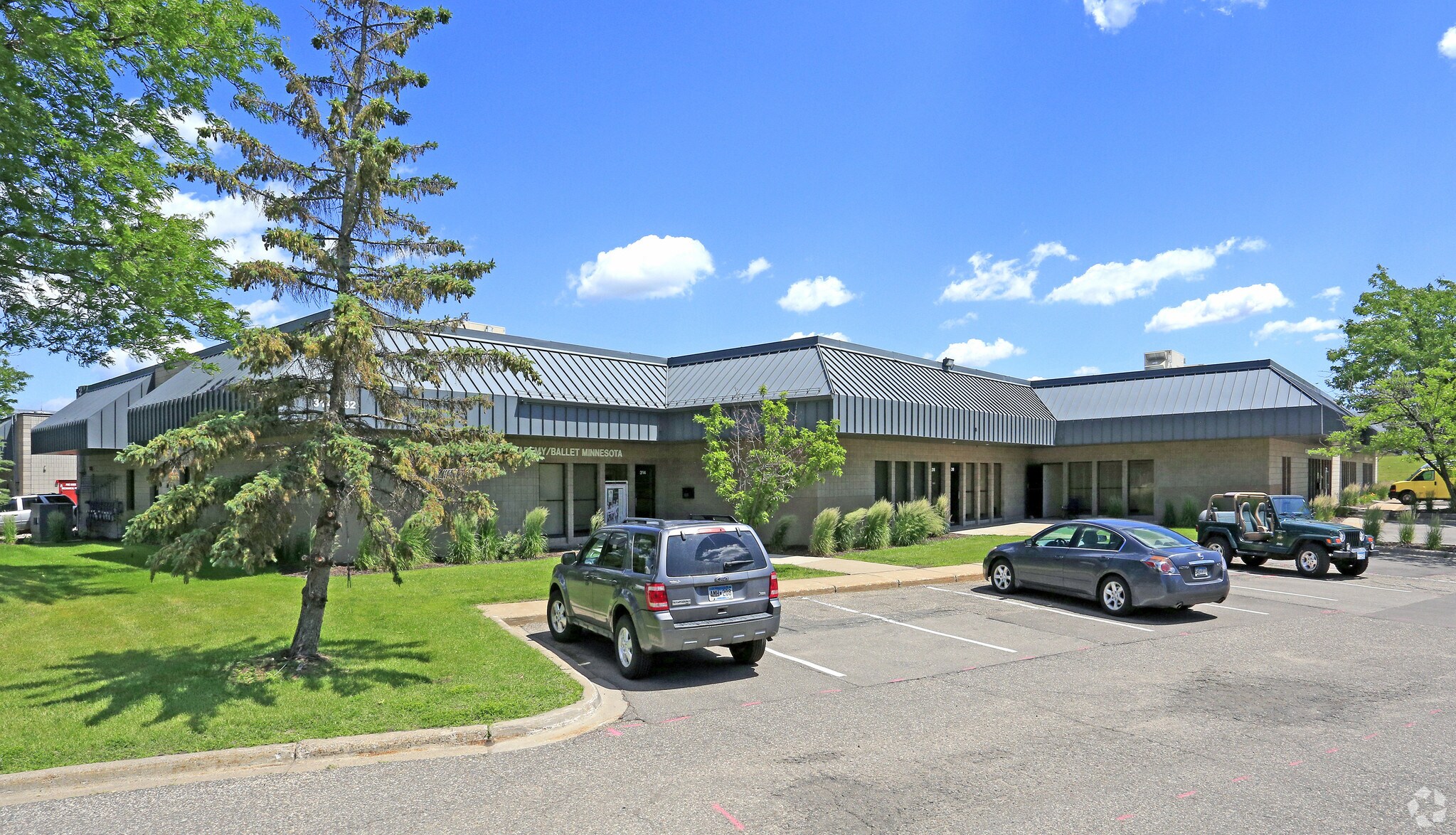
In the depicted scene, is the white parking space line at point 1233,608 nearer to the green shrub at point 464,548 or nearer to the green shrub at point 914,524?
the green shrub at point 914,524

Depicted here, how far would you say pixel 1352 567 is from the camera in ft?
59.8

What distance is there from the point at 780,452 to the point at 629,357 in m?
8.53

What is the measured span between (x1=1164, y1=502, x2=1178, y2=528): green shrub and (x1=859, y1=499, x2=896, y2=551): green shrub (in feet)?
40.8

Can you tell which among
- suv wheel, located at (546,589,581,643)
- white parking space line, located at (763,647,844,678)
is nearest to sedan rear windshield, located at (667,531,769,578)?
white parking space line, located at (763,647,844,678)

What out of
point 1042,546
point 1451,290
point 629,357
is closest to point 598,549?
point 1042,546

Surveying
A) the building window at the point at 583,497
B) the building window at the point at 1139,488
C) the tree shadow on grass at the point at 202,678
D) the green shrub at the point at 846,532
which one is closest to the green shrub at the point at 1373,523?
the building window at the point at 1139,488

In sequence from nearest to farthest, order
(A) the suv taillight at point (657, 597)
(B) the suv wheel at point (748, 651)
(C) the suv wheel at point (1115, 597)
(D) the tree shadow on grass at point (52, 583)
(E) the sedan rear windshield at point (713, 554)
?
1. (A) the suv taillight at point (657, 597)
2. (E) the sedan rear windshield at point (713, 554)
3. (B) the suv wheel at point (748, 651)
4. (C) the suv wheel at point (1115, 597)
5. (D) the tree shadow on grass at point (52, 583)

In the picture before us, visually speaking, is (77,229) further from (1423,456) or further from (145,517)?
(1423,456)

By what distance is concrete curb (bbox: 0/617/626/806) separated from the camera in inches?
242

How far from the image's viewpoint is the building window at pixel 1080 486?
109ft

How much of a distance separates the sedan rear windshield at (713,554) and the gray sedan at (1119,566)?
6.88m

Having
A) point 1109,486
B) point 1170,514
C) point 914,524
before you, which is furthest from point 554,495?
point 1109,486

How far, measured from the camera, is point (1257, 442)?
2872 centimetres

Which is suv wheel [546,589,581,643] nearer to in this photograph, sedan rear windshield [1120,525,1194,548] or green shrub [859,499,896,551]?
sedan rear windshield [1120,525,1194,548]
